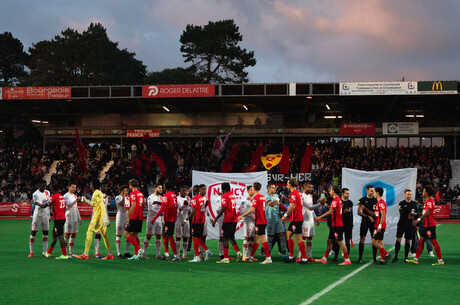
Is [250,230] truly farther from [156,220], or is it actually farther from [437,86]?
[437,86]

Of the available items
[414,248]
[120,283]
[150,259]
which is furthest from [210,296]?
[414,248]

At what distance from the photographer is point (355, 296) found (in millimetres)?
9656

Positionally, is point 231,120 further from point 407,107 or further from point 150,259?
point 150,259

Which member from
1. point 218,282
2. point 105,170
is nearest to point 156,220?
point 218,282

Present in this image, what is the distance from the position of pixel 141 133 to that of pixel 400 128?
22.6 metres

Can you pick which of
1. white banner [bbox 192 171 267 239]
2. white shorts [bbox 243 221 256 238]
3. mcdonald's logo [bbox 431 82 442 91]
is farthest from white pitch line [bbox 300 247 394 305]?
mcdonald's logo [bbox 431 82 442 91]

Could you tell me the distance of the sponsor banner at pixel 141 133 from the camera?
162 ft

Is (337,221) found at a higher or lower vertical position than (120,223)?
higher

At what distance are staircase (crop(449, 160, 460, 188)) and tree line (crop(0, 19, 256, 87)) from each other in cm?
3543

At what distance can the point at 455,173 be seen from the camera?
44844 mm

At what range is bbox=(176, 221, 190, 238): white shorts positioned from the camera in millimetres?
15734

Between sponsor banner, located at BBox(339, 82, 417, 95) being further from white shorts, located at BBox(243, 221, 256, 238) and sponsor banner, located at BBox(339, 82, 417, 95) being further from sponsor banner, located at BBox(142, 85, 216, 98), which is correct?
white shorts, located at BBox(243, 221, 256, 238)

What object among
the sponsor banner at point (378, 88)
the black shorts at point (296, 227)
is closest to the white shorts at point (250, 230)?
the black shorts at point (296, 227)

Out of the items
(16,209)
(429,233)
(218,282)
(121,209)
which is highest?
(121,209)
